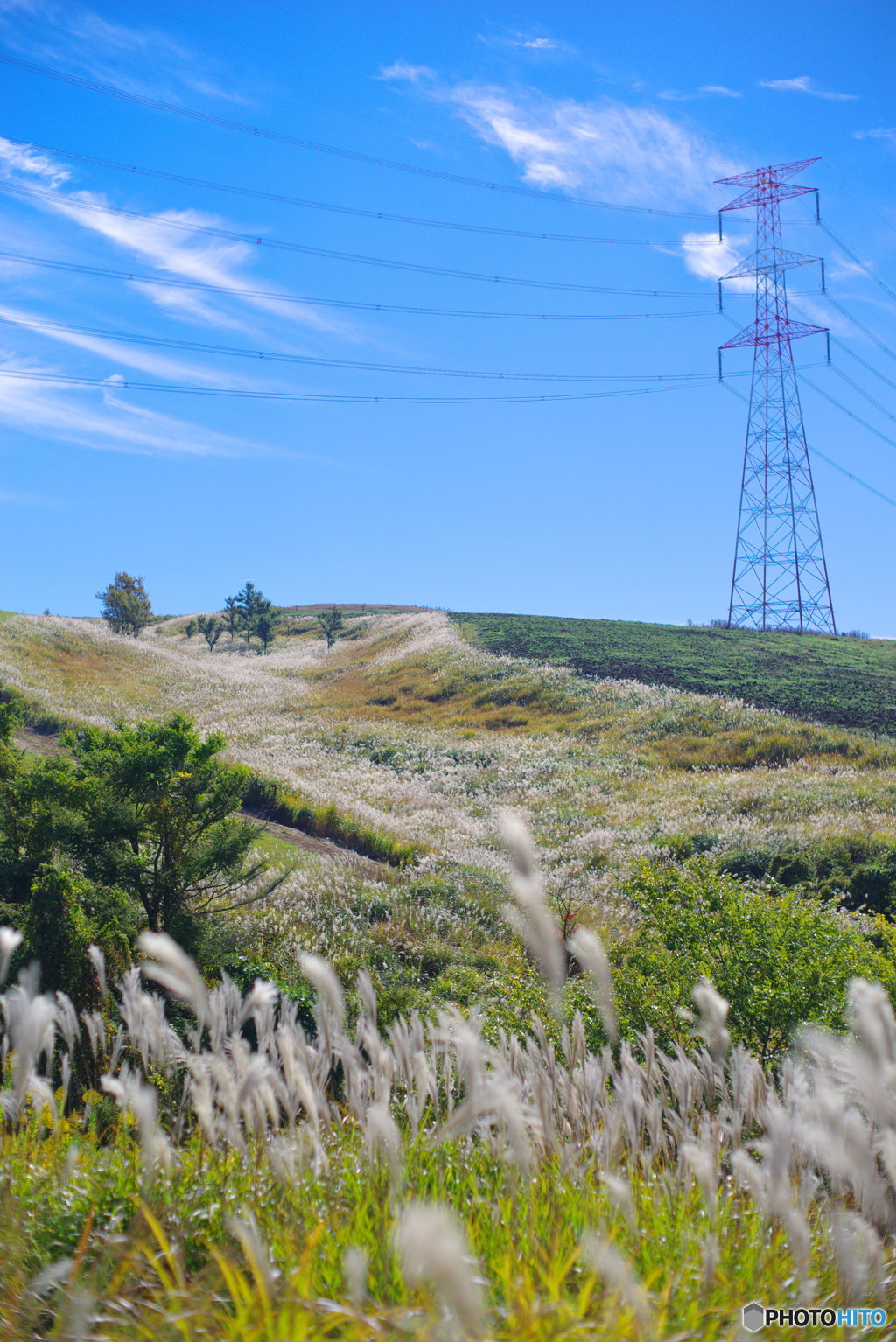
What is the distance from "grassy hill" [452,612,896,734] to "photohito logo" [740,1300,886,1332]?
95.2ft

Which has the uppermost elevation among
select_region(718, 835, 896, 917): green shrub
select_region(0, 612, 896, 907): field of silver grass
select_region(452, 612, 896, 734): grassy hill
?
select_region(452, 612, 896, 734): grassy hill

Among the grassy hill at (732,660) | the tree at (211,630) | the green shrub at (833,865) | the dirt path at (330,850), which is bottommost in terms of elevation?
the dirt path at (330,850)

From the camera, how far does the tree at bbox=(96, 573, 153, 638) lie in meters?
73.9

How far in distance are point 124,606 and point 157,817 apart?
69585 mm

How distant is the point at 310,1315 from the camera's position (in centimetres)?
219

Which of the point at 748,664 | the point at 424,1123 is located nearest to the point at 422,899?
the point at 424,1123

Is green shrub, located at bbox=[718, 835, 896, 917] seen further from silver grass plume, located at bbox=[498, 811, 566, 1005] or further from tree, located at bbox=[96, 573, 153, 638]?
tree, located at bbox=[96, 573, 153, 638]

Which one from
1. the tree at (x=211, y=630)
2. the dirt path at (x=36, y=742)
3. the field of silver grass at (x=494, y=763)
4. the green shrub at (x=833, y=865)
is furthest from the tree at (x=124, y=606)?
the green shrub at (x=833, y=865)

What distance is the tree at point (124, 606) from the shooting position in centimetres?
7388

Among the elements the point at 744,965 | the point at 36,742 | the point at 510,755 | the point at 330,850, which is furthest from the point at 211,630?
the point at 744,965

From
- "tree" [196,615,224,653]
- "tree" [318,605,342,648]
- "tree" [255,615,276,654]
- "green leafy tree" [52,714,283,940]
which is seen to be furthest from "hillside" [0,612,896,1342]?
"tree" [196,615,224,653]

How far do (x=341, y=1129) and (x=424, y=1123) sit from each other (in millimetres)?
636

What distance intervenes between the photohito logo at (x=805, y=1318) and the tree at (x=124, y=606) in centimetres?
7689

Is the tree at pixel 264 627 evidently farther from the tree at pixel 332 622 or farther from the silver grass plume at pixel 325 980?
the silver grass plume at pixel 325 980
